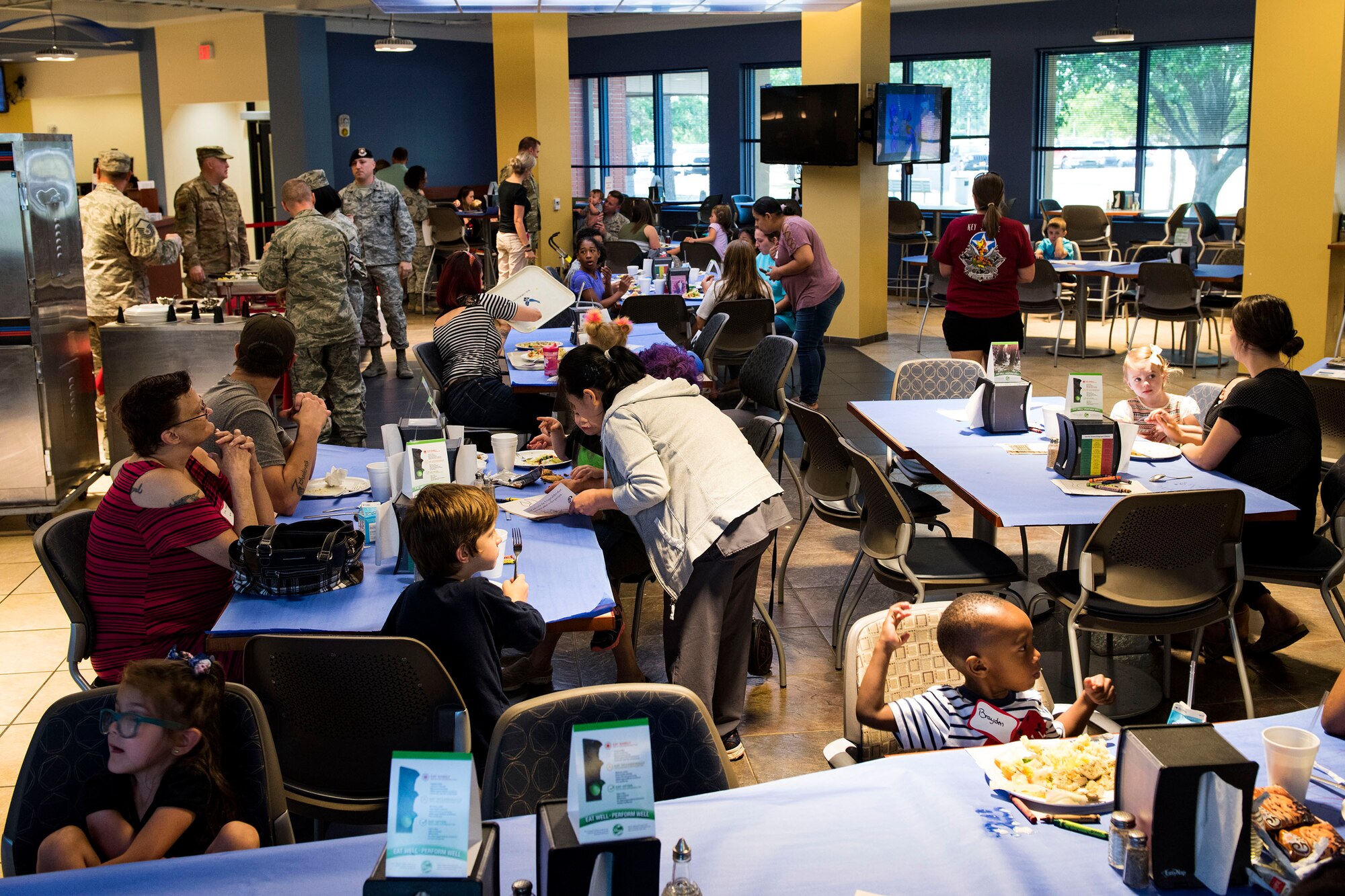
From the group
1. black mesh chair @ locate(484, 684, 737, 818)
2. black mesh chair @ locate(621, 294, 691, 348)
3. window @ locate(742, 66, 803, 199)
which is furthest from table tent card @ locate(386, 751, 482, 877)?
window @ locate(742, 66, 803, 199)

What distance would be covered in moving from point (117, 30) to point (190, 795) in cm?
1674

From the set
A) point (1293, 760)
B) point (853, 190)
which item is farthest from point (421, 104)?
point (1293, 760)

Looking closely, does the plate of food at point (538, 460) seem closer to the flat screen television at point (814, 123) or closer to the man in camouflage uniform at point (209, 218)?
the man in camouflage uniform at point (209, 218)

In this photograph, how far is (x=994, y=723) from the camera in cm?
242

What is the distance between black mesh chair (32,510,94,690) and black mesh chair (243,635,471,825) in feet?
2.74

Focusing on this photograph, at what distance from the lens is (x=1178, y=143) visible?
14.5 meters

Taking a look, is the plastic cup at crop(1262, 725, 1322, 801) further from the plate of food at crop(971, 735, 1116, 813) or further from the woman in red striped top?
the woman in red striped top

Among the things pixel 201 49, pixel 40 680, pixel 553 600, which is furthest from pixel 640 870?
pixel 201 49

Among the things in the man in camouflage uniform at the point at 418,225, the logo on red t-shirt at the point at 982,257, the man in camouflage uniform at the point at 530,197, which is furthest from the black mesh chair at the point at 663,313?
the man in camouflage uniform at the point at 418,225

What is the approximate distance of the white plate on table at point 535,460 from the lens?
4191 millimetres

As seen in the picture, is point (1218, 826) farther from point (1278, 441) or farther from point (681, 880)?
point (1278, 441)

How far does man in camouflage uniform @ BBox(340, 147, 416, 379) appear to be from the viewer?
9375 mm

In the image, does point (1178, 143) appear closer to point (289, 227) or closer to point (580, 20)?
point (580, 20)

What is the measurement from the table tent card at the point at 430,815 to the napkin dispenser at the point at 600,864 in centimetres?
12
